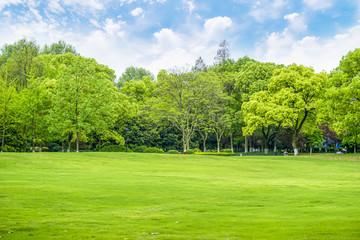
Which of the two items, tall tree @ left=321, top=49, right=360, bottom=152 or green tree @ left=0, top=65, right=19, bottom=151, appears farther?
green tree @ left=0, top=65, right=19, bottom=151

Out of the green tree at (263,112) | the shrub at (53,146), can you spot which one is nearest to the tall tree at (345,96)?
the green tree at (263,112)

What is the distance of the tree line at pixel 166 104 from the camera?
135 feet

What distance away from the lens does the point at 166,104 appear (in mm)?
52156

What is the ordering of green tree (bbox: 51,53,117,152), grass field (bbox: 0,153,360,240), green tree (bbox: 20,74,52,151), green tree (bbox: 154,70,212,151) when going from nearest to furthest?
grass field (bbox: 0,153,360,240)
green tree (bbox: 51,53,117,152)
green tree (bbox: 20,74,52,151)
green tree (bbox: 154,70,212,151)

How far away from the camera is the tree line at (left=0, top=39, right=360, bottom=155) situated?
4109 centimetres

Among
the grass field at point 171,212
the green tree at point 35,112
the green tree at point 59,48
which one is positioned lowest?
the grass field at point 171,212

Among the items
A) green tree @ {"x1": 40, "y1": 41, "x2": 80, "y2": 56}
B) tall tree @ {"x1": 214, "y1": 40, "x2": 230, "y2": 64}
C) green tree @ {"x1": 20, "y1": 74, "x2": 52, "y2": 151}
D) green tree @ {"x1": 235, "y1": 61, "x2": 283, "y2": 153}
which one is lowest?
green tree @ {"x1": 20, "y1": 74, "x2": 52, "y2": 151}

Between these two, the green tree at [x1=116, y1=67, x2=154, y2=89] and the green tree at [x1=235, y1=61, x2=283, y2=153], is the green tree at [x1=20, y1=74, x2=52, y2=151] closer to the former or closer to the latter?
the green tree at [x1=235, y1=61, x2=283, y2=153]

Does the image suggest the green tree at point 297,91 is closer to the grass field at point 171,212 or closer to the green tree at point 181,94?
the green tree at point 181,94

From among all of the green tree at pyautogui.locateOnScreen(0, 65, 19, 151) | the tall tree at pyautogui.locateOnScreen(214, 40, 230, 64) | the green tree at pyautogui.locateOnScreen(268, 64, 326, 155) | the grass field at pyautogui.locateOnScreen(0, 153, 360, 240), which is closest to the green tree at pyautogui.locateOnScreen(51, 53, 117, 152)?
the green tree at pyautogui.locateOnScreen(0, 65, 19, 151)

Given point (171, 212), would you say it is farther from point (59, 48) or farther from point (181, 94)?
point (59, 48)

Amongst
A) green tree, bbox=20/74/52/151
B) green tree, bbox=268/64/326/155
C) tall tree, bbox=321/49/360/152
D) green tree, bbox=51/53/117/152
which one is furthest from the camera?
green tree, bbox=268/64/326/155

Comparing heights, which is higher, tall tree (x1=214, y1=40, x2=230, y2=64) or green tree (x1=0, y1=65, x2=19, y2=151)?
tall tree (x1=214, y1=40, x2=230, y2=64)

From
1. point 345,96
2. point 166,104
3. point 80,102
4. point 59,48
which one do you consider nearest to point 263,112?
point 345,96
